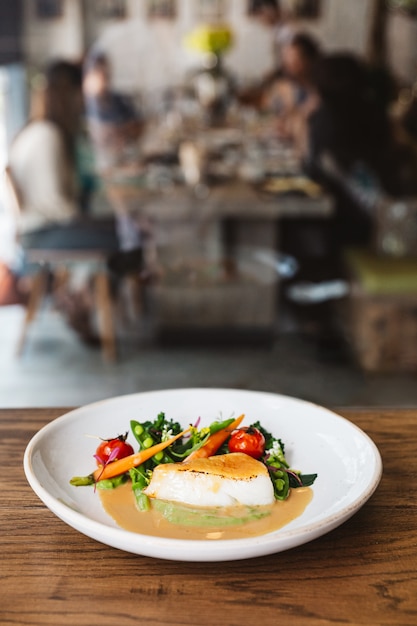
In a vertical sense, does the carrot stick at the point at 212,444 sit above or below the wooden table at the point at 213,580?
above

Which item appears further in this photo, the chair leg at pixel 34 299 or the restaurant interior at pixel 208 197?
the chair leg at pixel 34 299

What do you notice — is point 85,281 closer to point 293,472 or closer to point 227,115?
point 227,115

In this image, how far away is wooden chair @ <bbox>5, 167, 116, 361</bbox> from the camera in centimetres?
312

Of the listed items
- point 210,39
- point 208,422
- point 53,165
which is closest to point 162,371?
point 53,165

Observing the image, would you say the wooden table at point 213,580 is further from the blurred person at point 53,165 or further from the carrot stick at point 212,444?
the blurred person at point 53,165

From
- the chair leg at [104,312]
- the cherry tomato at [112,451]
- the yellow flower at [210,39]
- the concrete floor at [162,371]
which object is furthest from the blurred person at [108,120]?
the cherry tomato at [112,451]

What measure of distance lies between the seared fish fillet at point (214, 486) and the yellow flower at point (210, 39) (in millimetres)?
2477

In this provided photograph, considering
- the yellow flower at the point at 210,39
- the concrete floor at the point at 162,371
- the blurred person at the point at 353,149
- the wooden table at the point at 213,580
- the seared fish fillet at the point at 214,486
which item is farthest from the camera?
the blurred person at the point at 353,149

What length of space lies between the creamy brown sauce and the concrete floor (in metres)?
1.93

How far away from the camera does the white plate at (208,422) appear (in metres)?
0.71

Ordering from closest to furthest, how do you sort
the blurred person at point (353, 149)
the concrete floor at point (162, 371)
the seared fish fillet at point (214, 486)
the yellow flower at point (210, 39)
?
the seared fish fillet at point (214, 486) → the concrete floor at point (162, 371) → the yellow flower at point (210, 39) → the blurred person at point (353, 149)

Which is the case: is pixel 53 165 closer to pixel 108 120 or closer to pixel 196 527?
pixel 108 120

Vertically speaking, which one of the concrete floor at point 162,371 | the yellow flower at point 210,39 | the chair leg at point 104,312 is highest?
the yellow flower at point 210,39

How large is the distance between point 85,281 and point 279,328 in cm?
85
